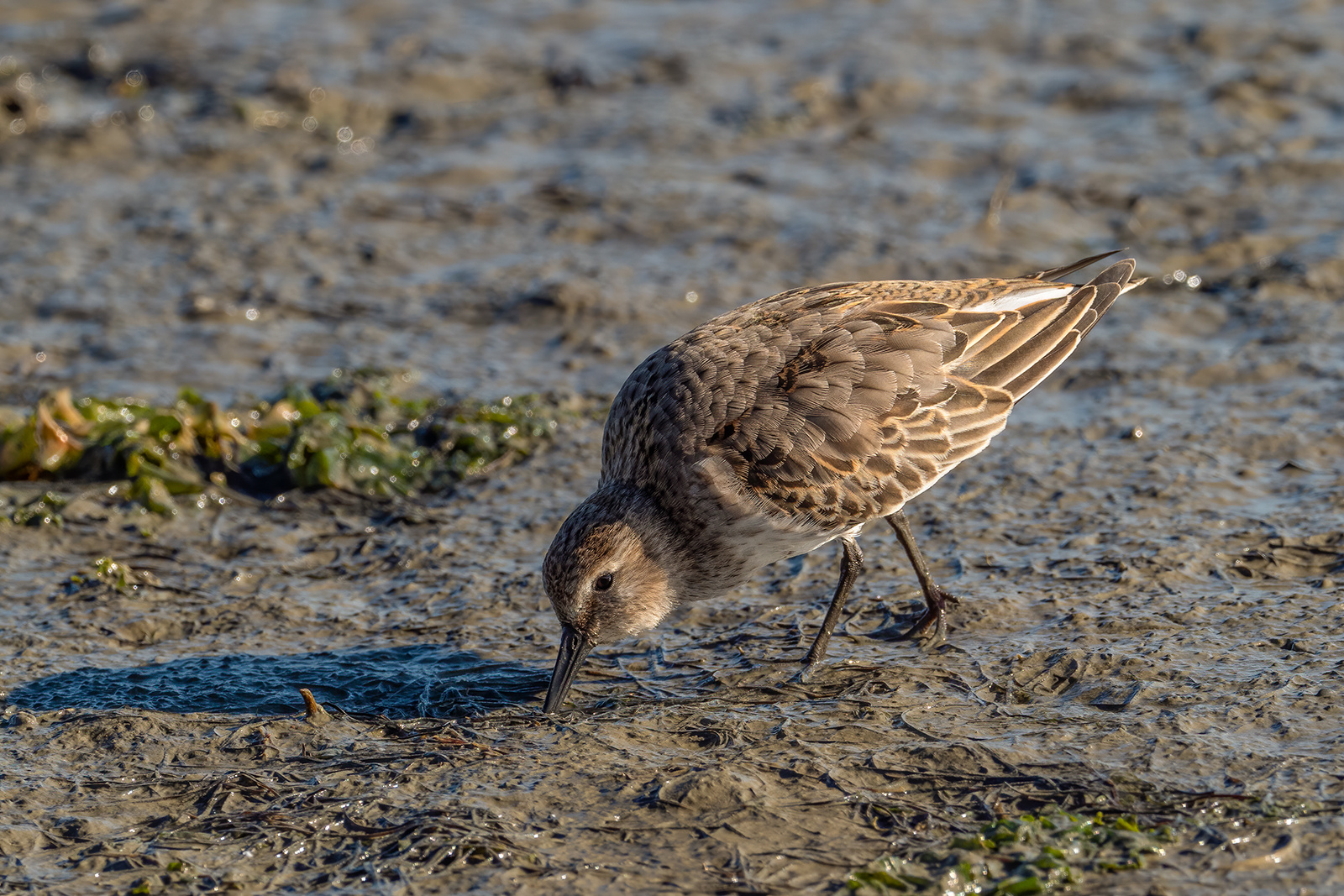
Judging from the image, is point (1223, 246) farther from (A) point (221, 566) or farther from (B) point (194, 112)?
(B) point (194, 112)

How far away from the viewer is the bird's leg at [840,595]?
19.2ft

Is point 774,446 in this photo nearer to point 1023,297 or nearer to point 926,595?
point 926,595

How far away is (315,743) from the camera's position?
5.34 metres

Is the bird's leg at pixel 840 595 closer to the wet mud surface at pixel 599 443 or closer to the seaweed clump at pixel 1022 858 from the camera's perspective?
the wet mud surface at pixel 599 443

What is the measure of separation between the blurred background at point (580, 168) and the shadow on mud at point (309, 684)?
279 centimetres

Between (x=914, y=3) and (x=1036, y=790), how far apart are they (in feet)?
33.6

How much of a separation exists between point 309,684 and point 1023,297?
337 centimetres

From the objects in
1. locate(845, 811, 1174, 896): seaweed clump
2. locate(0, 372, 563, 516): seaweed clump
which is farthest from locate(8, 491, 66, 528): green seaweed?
locate(845, 811, 1174, 896): seaweed clump

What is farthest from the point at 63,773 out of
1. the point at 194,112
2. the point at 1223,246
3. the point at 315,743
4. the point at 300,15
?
the point at 300,15

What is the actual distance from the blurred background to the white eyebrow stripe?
279 cm

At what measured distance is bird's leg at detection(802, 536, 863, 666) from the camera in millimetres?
5867

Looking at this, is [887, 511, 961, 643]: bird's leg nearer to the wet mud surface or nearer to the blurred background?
the wet mud surface

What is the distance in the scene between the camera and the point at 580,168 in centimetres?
1107

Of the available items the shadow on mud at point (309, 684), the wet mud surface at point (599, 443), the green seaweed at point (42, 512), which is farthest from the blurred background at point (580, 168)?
the shadow on mud at point (309, 684)
